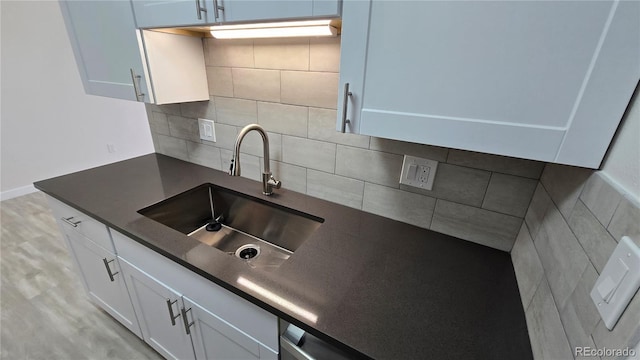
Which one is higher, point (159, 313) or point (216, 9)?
point (216, 9)

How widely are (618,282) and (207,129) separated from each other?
158 cm

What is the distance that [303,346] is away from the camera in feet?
2.29

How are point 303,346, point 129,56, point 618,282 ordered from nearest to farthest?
1. point 618,282
2. point 303,346
3. point 129,56

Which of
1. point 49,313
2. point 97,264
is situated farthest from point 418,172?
point 49,313

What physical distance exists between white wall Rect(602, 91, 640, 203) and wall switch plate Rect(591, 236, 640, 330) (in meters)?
0.08

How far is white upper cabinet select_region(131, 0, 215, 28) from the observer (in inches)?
32.2

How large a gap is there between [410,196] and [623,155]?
2.01 ft

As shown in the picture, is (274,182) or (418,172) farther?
(274,182)

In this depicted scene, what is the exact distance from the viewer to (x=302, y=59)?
1047 millimetres

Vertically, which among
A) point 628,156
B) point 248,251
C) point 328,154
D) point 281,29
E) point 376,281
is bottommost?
point 248,251

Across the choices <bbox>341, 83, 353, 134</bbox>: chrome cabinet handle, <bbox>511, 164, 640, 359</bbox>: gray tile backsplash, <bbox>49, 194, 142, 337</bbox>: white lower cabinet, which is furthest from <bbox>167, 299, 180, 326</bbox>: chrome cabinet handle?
<bbox>511, 164, 640, 359</bbox>: gray tile backsplash

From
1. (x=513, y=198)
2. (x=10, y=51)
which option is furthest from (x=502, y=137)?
(x=10, y=51)

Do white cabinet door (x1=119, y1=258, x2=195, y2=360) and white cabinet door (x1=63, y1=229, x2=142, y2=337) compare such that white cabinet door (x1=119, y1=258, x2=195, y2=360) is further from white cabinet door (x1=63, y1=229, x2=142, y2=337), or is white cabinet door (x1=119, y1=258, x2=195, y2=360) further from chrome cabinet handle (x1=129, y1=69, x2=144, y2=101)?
chrome cabinet handle (x1=129, y1=69, x2=144, y2=101)

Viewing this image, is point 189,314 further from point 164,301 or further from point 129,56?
point 129,56
